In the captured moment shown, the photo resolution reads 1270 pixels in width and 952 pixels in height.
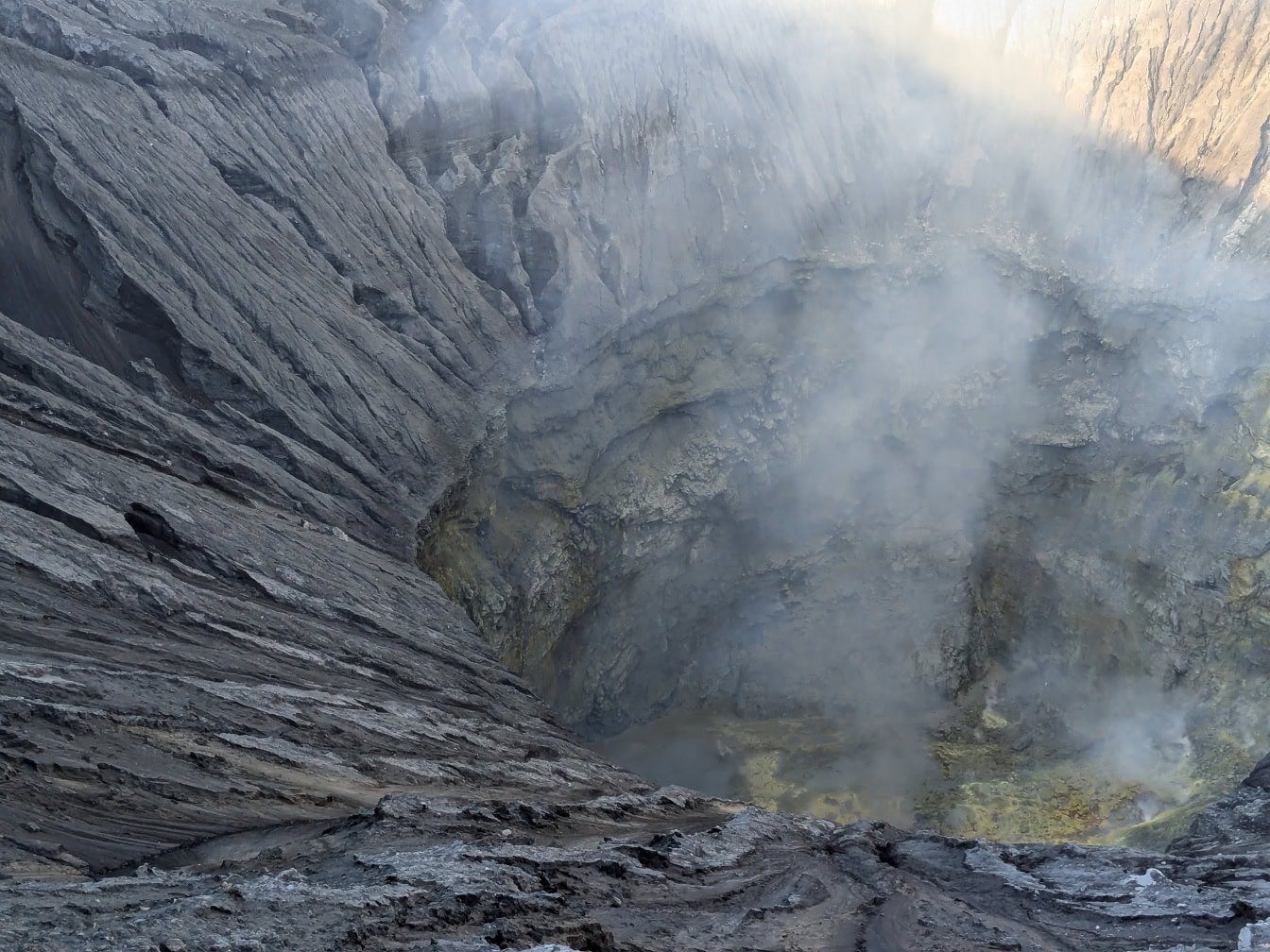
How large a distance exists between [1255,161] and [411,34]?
73.4 feet

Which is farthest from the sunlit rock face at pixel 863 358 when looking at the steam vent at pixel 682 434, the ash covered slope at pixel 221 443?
the ash covered slope at pixel 221 443

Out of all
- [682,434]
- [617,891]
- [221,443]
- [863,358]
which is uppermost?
[863,358]

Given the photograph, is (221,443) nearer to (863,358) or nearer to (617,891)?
(617,891)

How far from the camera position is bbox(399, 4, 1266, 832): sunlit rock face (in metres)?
27.2

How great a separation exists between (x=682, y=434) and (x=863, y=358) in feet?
19.2

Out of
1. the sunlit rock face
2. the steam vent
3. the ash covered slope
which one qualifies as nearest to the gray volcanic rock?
the steam vent

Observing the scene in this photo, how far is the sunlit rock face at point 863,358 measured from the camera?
27.2m

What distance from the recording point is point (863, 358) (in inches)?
1206

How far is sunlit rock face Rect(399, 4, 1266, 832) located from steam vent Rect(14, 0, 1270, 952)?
0.12 metres

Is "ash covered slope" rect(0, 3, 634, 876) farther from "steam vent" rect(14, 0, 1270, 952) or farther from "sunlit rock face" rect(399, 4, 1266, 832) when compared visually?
"sunlit rock face" rect(399, 4, 1266, 832)

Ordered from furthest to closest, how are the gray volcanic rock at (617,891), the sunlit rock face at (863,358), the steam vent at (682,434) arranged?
the sunlit rock face at (863,358) < the steam vent at (682,434) < the gray volcanic rock at (617,891)

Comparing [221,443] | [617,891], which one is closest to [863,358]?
[221,443]

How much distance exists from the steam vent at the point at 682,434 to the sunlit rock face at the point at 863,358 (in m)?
0.12

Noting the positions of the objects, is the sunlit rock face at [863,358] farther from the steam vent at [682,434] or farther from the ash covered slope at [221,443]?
the ash covered slope at [221,443]
